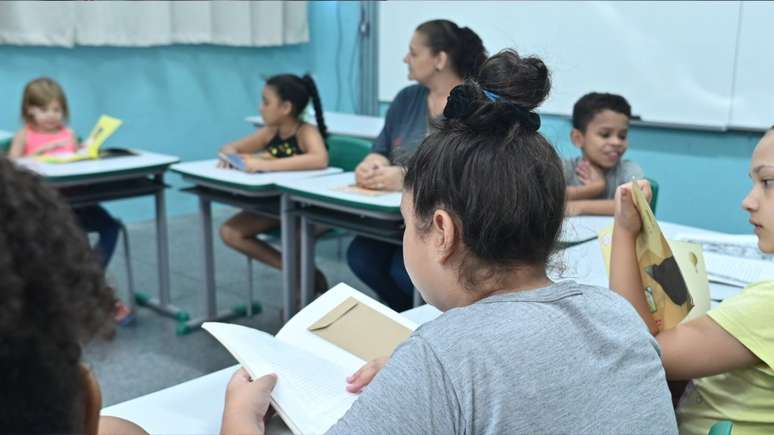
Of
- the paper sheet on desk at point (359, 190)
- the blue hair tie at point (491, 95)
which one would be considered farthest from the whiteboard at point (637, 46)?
the blue hair tie at point (491, 95)

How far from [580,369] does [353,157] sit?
2443 millimetres

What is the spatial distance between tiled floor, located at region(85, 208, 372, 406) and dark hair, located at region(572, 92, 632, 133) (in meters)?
1.47

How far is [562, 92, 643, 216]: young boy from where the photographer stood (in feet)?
8.12

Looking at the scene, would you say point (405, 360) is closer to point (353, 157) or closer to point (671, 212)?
point (353, 157)

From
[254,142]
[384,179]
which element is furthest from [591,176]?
[254,142]

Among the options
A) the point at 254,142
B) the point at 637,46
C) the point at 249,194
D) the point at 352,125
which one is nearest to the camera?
the point at 249,194

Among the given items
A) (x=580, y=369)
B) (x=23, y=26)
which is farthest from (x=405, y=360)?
(x=23, y=26)

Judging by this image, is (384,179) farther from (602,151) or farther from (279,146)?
(279,146)

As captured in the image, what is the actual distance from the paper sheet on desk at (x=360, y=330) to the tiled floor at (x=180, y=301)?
0.81m

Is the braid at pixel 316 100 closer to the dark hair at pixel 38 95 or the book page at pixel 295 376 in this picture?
the dark hair at pixel 38 95

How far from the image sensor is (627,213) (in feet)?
4.00

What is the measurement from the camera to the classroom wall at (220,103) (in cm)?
354

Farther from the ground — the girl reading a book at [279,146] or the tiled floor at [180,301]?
the girl reading a book at [279,146]

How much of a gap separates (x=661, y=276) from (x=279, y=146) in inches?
88.2
